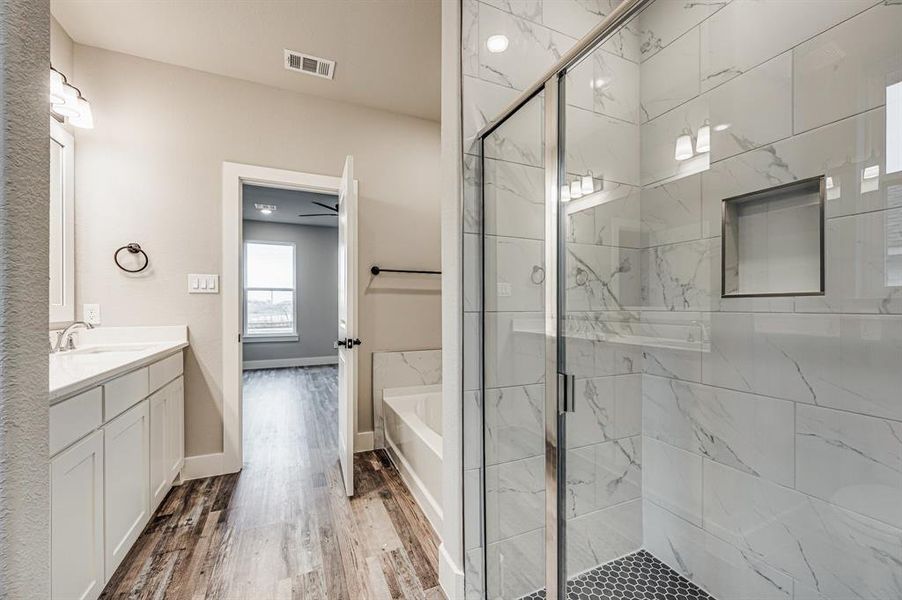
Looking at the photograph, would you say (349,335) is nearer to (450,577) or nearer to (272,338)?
(450,577)

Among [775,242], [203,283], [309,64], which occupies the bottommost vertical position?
[203,283]

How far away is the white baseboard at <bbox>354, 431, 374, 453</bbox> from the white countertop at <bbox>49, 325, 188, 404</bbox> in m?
1.32

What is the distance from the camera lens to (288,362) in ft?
21.5

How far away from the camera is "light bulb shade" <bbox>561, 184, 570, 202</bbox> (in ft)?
4.06

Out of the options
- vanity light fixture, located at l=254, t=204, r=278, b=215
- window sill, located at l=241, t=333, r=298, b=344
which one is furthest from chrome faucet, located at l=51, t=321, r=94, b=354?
window sill, located at l=241, t=333, r=298, b=344

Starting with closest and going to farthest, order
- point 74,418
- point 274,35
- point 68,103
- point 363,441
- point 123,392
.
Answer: point 74,418
point 123,392
point 68,103
point 274,35
point 363,441

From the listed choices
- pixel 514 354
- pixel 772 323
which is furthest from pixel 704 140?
pixel 514 354

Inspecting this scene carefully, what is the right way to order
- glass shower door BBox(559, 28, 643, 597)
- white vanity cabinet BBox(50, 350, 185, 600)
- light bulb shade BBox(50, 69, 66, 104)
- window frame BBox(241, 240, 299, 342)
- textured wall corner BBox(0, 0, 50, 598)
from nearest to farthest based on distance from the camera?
textured wall corner BBox(0, 0, 50, 598), white vanity cabinet BBox(50, 350, 185, 600), glass shower door BBox(559, 28, 643, 597), light bulb shade BBox(50, 69, 66, 104), window frame BBox(241, 240, 299, 342)

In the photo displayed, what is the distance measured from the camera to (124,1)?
6.43ft

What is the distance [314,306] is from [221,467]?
4482 mm

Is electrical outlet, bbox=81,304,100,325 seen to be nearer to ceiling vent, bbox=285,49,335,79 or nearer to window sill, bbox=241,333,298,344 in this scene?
ceiling vent, bbox=285,49,335,79

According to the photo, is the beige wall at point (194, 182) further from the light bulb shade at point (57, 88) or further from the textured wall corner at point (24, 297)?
the textured wall corner at point (24, 297)

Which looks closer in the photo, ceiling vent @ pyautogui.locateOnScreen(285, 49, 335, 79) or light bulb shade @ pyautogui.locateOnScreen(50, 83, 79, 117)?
light bulb shade @ pyautogui.locateOnScreen(50, 83, 79, 117)

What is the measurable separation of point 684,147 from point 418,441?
6.20 feet
